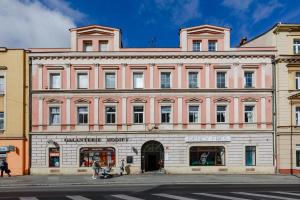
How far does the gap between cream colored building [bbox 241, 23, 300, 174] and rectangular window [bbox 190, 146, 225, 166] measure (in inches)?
194

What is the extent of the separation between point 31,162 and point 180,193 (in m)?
19.1

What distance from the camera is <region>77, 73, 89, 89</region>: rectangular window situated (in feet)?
127

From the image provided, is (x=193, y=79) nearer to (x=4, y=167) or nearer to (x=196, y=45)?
(x=196, y=45)

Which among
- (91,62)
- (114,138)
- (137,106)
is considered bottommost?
(114,138)

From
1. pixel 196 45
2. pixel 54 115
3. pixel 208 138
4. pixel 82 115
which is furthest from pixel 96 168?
pixel 196 45

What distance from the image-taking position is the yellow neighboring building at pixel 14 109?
123ft

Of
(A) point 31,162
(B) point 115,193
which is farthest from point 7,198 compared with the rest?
(A) point 31,162

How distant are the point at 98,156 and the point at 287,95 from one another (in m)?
17.4

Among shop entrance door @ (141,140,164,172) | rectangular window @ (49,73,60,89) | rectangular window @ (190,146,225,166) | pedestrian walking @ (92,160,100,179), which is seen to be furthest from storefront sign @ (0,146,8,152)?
rectangular window @ (190,146,225,166)

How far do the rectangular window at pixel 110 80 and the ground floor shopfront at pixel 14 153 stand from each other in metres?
8.70

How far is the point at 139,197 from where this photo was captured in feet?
69.3

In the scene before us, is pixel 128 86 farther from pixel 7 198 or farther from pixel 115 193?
pixel 7 198

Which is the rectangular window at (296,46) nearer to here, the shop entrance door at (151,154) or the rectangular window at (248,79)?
the rectangular window at (248,79)

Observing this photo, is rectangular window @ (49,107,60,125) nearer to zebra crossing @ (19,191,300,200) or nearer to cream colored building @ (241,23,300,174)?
zebra crossing @ (19,191,300,200)
